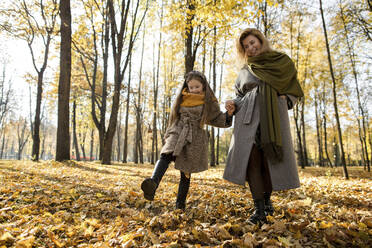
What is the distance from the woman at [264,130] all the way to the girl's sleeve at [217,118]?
25 centimetres

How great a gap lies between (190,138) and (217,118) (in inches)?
17.2

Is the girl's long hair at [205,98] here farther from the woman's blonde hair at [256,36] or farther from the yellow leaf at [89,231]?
the yellow leaf at [89,231]

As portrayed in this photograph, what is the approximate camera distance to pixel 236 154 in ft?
7.37

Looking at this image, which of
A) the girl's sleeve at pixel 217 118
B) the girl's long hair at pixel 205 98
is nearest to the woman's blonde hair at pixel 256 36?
the girl's long hair at pixel 205 98

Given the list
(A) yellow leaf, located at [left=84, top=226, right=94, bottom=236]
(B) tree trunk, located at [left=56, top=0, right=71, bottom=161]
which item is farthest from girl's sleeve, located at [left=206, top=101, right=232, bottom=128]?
(B) tree trunk, located at [left=56, top=0, right=71, bottom=161]

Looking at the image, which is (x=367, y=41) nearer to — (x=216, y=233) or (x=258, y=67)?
(x=258, y=67)

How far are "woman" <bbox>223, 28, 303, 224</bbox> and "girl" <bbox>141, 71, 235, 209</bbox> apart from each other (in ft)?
1.30

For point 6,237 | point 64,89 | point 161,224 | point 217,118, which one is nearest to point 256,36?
point 217,118

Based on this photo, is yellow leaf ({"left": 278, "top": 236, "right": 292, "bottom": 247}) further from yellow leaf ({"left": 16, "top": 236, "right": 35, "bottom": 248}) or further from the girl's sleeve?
yellow leaf ({"left": 16, "top": 236, "right": 35, "bottom": 248})

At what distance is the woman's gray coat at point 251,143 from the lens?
2.10 m

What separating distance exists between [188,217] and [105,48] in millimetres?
13038

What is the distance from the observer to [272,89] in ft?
7.05

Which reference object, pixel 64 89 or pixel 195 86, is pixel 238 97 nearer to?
pixel 195 86

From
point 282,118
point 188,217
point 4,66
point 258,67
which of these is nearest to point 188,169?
point 188,217
